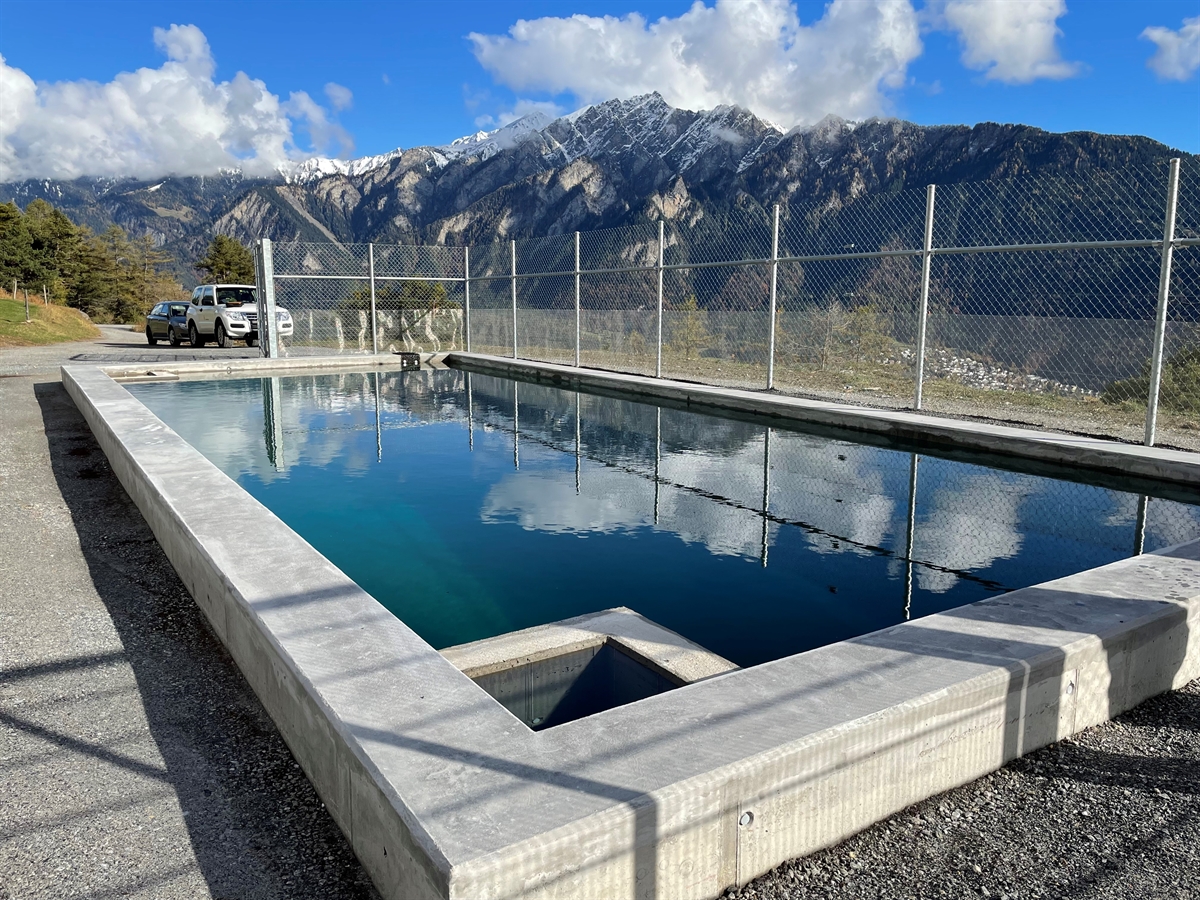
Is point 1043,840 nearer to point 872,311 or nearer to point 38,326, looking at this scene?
point 872,311

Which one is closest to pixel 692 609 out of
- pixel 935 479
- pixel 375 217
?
pixel 935 479

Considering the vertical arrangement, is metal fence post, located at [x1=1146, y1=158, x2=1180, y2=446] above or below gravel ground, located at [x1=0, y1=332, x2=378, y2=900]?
above

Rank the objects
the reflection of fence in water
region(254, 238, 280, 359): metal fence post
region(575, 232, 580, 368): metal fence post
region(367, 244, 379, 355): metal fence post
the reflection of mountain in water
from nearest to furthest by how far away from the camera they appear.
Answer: the reflection of fence in water, the reflection of mountain in water, region(575, 232, 580, 368): metal fence post, region(254, 238, 280, 359): metal fence post, region(367, 244, 379, 355): metal fence post

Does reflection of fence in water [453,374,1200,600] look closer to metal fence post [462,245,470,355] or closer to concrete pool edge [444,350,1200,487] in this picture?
concrete pool edge [444,350,1200,487]

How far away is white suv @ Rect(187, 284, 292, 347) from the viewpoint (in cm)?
2175

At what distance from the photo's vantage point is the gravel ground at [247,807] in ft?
6.58

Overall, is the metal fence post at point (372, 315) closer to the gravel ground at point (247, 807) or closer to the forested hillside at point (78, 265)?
the gravel ground at point (247, 807)

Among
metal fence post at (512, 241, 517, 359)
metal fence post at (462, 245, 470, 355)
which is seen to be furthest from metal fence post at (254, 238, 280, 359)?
metal fence post at (512, 241, 517, 359)

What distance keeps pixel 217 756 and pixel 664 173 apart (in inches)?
5786

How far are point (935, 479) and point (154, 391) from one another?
1143 centimetres

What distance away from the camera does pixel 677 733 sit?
213cm

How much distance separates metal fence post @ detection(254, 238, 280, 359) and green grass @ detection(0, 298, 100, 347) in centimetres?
1219

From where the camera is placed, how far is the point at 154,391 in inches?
519

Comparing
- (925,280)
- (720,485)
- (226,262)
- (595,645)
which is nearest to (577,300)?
(925,280)
